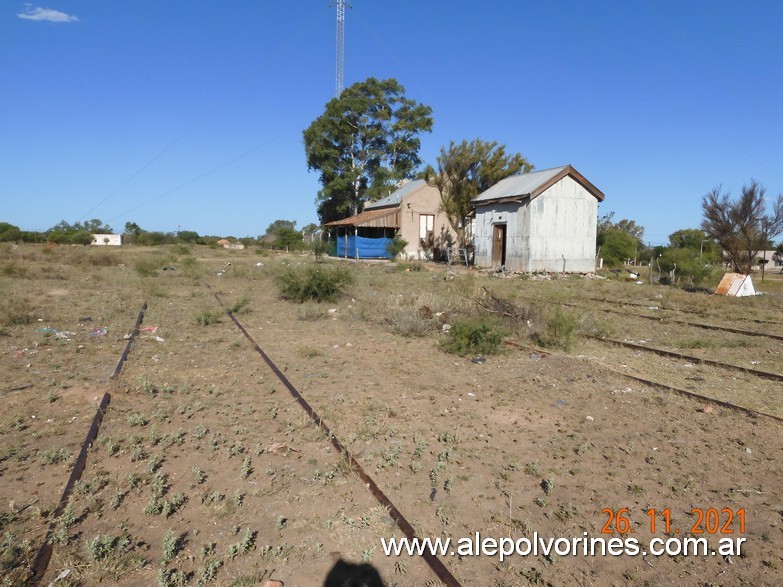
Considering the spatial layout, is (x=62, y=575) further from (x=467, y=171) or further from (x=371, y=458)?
(x=467, y=171)

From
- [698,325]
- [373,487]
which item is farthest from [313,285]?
[373,487]

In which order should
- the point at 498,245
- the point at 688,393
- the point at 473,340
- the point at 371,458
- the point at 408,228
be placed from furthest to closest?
the point at 408,228, the point at 498,245, the point at 473,340, the point at 688,393, the point at 371,458

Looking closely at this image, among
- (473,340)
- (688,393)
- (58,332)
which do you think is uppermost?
(473,340)

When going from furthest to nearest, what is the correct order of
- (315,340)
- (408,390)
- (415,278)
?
(415,278), (315,340), (408,390)

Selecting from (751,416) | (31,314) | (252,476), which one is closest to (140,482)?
(252,476)

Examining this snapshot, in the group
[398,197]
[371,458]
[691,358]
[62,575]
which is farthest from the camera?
[398,197]

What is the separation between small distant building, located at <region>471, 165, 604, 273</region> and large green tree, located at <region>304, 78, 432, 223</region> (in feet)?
71.0

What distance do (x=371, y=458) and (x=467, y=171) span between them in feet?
108

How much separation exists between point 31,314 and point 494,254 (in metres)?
22.8

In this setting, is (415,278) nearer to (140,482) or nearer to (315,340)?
(315,340)

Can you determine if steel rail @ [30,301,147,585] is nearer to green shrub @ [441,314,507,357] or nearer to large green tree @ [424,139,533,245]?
green shrub @ [441,314,507,357]

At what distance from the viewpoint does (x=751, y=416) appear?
589 cm

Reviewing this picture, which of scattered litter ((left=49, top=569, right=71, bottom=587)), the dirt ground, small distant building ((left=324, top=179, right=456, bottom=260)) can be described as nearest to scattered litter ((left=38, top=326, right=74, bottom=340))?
the dirt ground

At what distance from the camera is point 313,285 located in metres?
15.6
